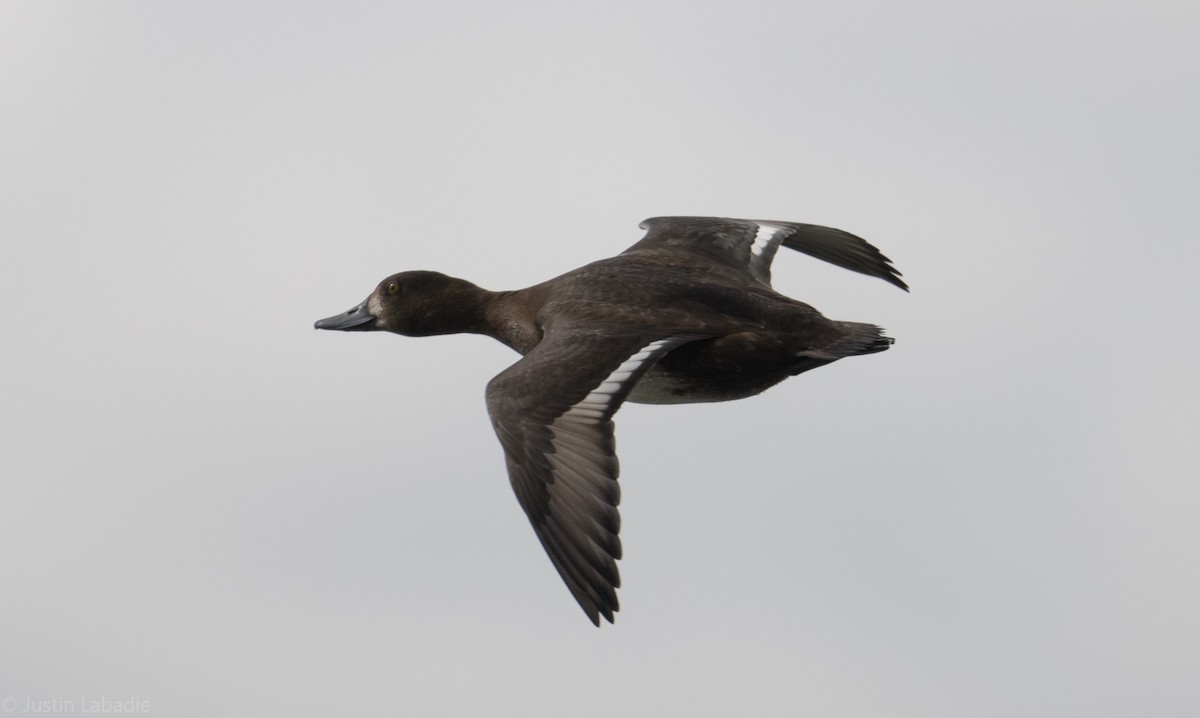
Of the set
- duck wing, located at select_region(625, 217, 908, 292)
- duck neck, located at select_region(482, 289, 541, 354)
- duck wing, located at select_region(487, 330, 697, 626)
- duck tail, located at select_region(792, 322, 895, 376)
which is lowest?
duck wing, located at select_region(487, 330, 697, 626)

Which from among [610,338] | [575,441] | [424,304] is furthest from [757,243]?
[575,441]

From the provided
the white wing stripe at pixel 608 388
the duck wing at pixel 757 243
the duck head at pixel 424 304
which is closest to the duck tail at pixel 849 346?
the white wing stripe at pixel 608 388

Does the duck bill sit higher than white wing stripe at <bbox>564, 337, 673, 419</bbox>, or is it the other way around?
the duck bill

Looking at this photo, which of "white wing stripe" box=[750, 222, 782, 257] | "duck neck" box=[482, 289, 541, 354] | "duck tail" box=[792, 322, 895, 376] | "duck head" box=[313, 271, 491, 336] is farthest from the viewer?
"white wing stripe" box=[750, 222, 782, 257]

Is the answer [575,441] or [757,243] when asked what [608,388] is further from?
[757,243]

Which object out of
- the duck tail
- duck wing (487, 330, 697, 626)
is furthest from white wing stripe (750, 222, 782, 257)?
duck wing (487, 330, 697, 626)

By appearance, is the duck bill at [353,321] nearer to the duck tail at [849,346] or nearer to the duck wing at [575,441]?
the duck wing at [575,441]

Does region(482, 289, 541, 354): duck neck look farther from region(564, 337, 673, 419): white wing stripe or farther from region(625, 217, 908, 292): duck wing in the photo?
region(564, 337, 673, 419): white wing stripe

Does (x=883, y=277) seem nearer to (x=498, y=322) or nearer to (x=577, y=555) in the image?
(x=498, y=322)
